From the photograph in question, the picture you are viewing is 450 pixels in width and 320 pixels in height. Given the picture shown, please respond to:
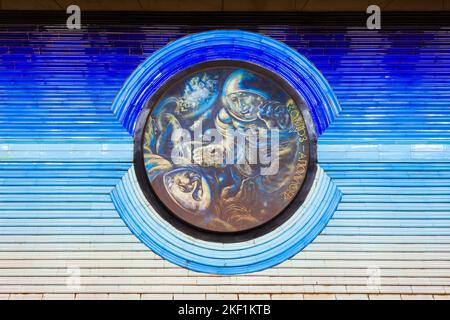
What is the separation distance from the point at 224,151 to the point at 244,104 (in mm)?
505

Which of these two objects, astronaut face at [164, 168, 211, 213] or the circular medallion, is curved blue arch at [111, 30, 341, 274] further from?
astronaut face at [164, 168, 211, 213]

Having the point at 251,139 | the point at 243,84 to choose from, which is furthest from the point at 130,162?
the point at 243,84

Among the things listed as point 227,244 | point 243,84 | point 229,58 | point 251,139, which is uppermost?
point 229,58

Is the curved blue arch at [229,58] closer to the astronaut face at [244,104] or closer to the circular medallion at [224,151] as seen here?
the circular medallion at [224,151]

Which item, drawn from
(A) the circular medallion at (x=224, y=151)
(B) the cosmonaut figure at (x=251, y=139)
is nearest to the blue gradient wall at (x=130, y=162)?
(A) the circular medallion at (x=224, y=151)

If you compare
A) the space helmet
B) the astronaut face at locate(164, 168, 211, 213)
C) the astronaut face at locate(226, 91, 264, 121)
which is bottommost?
the astronaut face at locate(164, 168, 211, 213)

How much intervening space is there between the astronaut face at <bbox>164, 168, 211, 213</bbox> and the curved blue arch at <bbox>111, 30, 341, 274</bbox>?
10.2 inches

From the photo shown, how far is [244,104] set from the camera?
5.11 meters

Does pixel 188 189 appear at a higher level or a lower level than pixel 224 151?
lower

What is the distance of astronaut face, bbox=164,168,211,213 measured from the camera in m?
5.05

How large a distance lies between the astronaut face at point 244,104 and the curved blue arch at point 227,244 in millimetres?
338

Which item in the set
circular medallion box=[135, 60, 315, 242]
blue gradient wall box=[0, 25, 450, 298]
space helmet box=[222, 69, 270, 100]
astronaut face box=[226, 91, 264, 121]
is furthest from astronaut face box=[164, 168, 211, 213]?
space helmet box=[222, 69, 270, 100]

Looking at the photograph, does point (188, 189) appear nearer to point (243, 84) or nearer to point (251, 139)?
point (251, 139)
